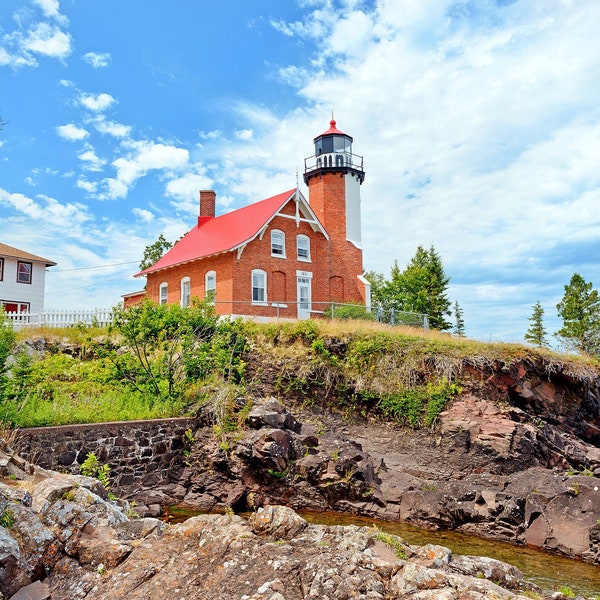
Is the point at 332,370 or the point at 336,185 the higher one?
the point at 336,185

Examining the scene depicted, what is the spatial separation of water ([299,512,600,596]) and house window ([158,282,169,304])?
20.8 m

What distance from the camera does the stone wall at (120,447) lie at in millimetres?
11453

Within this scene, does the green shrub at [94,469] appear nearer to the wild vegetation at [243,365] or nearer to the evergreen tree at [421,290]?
the wild vegetation at [243,365]

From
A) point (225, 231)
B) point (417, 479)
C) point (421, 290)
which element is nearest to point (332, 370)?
point (417, 479)

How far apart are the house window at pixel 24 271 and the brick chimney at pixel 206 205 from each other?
1171cm

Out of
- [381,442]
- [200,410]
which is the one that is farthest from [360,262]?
[200,410]

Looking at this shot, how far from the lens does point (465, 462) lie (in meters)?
15.0

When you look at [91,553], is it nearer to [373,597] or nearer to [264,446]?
[373,597]

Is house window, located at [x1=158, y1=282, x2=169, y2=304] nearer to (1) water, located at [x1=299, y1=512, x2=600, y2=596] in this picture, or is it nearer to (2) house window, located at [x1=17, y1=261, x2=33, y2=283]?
(2) house window, located at [x1=17, y1=261, x2=33, y2=283]

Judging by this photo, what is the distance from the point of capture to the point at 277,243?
2736cm

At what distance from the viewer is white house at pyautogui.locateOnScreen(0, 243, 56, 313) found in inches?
1260

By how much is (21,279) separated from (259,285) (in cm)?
1708

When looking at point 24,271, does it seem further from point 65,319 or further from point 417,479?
point 417,479

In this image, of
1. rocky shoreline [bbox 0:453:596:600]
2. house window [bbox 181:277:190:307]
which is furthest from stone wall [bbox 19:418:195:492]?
house window [bbox 181:277:190:307]
